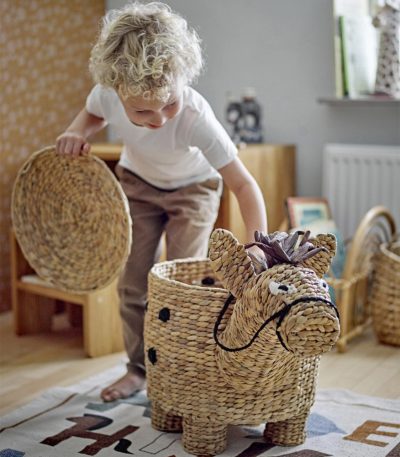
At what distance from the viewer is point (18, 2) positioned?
2.68m

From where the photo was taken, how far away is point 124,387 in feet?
6.43

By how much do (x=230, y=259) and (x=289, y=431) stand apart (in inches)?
16.0

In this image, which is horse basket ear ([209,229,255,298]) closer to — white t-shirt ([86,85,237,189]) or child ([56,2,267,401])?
child ([56,2,267,401])

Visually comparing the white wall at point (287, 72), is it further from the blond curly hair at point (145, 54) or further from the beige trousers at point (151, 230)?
the blond curly hair at point (145, 54)

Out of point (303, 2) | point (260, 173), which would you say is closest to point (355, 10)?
point (303, 2)

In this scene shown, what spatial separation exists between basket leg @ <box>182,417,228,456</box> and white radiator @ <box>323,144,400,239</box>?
123 cm

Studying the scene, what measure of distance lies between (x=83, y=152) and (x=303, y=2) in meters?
1.24

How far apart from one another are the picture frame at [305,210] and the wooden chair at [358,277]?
1.2 inches

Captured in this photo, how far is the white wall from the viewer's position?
274cm

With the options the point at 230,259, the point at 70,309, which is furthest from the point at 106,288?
the point at 230,259

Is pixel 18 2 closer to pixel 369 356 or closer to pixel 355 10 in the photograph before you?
pixel 355 10

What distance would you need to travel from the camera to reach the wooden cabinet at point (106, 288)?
2.31 metres

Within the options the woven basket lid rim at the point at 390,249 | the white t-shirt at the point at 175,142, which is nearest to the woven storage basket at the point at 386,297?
the woven basket lid rim at the point at 390,249

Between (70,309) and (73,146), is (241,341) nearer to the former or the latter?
(73,146)
